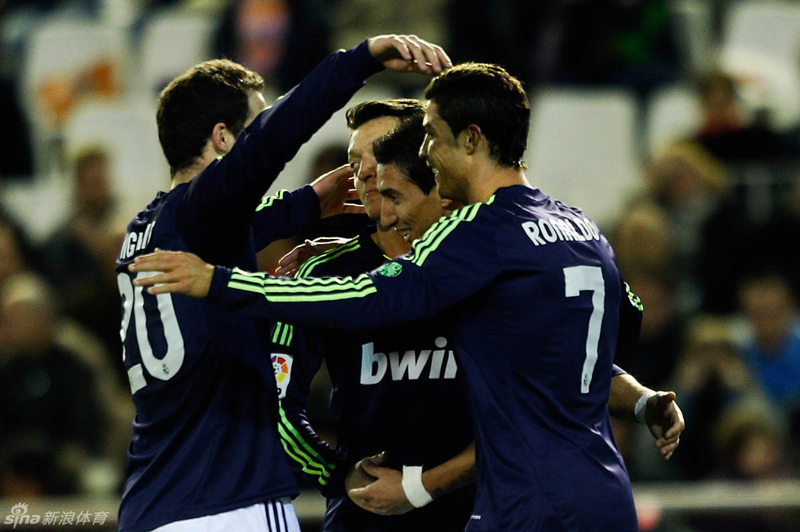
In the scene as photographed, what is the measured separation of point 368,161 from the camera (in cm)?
404

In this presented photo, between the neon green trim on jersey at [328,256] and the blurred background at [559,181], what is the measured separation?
106 centimetres

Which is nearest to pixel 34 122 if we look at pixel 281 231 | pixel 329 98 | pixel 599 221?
pixel 599 221

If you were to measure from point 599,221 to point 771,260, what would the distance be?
1046mm

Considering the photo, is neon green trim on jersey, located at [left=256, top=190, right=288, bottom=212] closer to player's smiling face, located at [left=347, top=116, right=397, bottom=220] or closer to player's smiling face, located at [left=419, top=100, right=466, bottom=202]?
player's smiling face, located at [left=347, top=116, right=397, bottom=220]

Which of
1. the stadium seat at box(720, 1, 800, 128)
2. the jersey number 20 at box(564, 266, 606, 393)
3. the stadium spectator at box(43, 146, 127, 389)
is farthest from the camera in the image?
the stadium seat at box(720, 1, 800, 128)

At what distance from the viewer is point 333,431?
6020 millimetres

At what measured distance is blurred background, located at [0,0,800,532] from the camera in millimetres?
6508

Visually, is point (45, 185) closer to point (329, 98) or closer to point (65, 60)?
point (65, 60)

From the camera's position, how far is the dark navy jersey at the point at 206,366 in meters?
3.32

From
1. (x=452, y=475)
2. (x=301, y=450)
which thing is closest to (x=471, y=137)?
(x=452, y=475)

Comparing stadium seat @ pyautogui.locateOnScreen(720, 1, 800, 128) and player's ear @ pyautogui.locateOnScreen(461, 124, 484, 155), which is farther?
stadium seat @ pyautogui.locateOnScreen(720, 1, 800, 128)

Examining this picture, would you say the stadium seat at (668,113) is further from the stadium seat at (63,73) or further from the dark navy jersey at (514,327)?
the dark navy jersey at (514,327)

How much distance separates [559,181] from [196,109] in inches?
191

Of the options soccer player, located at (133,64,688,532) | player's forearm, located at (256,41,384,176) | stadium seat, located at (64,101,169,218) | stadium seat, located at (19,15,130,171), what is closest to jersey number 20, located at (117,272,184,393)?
soccer player, located at (133,64,688,532)
